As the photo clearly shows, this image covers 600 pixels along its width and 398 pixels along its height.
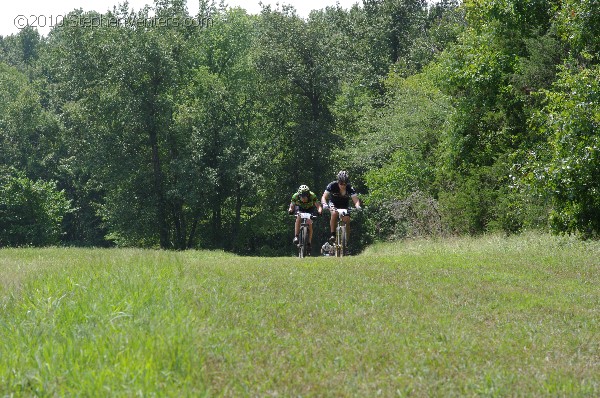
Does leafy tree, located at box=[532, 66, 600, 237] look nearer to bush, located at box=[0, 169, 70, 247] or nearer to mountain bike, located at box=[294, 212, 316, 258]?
mountain bike, located at box=[294, 212, 316, 258]

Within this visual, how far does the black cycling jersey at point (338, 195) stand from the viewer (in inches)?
679

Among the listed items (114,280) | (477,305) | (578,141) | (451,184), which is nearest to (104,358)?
(114,280)

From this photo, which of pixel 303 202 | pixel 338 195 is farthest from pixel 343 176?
pixel 303 202

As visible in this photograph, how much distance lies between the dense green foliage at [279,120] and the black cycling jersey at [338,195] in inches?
390

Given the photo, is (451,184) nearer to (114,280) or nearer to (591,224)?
(591,224)

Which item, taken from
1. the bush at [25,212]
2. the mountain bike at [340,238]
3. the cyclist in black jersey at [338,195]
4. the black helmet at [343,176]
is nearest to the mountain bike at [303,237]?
the mountain bike at [340,238]

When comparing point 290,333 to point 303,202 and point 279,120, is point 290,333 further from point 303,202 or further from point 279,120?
point 279,120

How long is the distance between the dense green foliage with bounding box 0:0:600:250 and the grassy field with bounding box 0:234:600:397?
15.5 m

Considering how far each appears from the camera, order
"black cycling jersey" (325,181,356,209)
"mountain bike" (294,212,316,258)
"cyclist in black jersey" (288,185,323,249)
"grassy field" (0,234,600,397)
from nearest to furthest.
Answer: "grassy field" (0,234,600,397) < "black cycling jersey" (325,181,356,209) < "cyclist in black jersey" (288,185,323,249) < "mountain bike" (294,212,316,258)

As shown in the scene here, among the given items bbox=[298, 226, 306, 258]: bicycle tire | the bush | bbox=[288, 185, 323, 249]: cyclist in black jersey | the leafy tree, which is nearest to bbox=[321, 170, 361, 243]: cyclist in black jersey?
bbox=[288, 185, 323, 249]: cyclist in black jersey

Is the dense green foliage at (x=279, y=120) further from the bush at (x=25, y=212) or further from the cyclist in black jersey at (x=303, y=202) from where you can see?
the cyclist in black jersey at (x=303, y=202)

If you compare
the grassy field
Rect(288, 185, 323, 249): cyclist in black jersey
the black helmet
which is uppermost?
the black helmet

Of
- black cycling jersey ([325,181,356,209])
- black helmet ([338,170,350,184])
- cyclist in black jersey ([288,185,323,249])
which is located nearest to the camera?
black helmet ([338,170,350,184])

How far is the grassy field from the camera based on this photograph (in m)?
6.23
